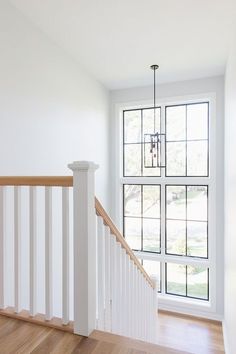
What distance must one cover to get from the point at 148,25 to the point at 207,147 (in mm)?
2255

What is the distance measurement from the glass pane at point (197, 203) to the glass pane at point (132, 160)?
3.27 ft

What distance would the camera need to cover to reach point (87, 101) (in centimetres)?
393

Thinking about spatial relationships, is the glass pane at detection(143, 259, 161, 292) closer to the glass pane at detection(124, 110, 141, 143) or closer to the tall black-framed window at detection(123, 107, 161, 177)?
the tall black-framed window at detection(123, 107, 161, 177)

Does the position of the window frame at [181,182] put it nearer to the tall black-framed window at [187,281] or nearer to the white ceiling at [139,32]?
the tall black-framed window at [187,281]

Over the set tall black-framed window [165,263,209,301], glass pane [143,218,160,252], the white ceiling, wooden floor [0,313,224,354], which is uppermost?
the white ceiling

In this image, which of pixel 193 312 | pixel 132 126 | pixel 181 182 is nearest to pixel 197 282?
pixel 193 312

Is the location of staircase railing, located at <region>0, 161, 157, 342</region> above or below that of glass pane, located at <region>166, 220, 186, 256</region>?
above

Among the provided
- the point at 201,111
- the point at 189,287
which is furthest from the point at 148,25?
the point at 189,287

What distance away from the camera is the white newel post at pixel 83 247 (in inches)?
57.7

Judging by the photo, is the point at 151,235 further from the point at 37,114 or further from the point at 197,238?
the point at 37,114

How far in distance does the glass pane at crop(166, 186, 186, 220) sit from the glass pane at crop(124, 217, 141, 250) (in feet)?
2.01

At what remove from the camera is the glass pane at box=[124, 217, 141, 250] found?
4.75 metres

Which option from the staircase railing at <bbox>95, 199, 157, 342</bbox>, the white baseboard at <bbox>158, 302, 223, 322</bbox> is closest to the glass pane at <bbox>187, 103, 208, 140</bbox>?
the staircase railing at <bbox>95, 199, 157, 342</bbox>

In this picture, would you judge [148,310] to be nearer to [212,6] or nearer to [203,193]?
[203,193]
